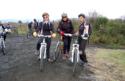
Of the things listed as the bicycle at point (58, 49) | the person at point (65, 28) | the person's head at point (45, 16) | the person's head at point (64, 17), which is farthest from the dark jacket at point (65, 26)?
the person's head at point (45, 16)

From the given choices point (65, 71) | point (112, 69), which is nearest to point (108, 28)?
point (112, 69)

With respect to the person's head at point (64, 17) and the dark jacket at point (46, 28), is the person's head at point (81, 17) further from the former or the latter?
the dark jacket at point (46, 28)

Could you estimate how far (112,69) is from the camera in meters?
16.5

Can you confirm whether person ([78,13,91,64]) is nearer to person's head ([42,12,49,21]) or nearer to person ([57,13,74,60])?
person ([57,13,74,60])

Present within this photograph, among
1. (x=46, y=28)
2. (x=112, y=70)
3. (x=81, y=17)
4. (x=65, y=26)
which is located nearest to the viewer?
(x=81, y=17)

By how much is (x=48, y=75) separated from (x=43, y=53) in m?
1.18

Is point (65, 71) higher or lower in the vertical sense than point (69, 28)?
lower

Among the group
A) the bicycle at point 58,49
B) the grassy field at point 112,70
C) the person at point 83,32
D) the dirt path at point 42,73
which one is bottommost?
the grassy field at point 112,70

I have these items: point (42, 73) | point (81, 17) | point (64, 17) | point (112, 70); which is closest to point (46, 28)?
point (64, 17)

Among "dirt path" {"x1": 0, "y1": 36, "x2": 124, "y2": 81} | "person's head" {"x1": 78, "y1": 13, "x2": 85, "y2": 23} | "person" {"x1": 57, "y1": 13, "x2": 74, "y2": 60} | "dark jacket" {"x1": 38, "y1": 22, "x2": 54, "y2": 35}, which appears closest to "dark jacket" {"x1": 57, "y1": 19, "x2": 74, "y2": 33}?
"person" {"x1": 57, "y1": 13, "x2": 74, "y2": 60}

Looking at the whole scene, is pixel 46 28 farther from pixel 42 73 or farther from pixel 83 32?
pixel 42 73

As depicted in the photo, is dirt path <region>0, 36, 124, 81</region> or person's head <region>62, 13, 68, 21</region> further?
person's head <region>62, 13, 68, 21</region>

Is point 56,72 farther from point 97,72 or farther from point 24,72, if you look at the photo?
point 97,72

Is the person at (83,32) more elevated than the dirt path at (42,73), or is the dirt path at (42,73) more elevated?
the person at (83,32)
